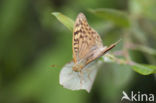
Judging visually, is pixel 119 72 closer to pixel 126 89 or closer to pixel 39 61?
pixel 126 89

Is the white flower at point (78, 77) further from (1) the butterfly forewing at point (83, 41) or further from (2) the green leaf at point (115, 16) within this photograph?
(2) the green leaf at point (115, 16)

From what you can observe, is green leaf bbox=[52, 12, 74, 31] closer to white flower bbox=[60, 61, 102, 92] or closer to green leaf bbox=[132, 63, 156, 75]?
white flower bbox=[60, 61, 102, 92]

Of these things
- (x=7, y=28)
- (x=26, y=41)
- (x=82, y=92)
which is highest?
(x=7, y=28)

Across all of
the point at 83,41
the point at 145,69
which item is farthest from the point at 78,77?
the point at 145,69

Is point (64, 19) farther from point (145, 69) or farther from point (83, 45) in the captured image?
point (145, 69)

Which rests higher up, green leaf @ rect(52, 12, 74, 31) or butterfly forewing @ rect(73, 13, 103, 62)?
green leaf @ rect(52, 12, 74, 31)

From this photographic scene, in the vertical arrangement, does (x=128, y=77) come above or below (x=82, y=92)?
above

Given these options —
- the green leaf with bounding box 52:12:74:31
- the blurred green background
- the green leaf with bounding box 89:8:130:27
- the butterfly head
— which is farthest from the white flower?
the blurred green background

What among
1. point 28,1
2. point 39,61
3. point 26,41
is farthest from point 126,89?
point 28,1
